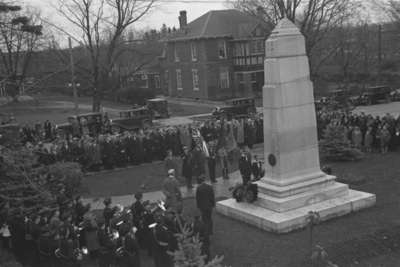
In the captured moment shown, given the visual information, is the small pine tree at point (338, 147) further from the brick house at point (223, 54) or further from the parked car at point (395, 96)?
the brick house at point (223, 54)

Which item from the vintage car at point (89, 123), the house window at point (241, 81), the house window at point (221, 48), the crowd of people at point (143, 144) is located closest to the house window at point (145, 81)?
the house window at point (221, 48)

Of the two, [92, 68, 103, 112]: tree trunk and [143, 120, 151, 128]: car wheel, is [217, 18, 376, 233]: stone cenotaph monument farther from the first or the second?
[92, 68, 103, 112]: tree trunk

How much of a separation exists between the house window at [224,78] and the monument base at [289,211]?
122 feet

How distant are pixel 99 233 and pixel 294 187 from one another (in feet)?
17.7

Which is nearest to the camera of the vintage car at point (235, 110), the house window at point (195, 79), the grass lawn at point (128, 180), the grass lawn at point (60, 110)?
the grass lawn at point (128, 180)

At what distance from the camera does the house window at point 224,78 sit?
50128mm

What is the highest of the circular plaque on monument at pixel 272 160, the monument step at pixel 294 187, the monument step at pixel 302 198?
the circular plaque on monument at pixel 272 160

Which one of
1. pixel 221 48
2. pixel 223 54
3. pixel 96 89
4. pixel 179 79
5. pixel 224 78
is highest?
pixel 221 48

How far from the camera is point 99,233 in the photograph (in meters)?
9.62

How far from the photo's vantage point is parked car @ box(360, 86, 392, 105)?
133ft

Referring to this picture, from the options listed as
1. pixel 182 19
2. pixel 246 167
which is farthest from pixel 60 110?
pixel 246 167

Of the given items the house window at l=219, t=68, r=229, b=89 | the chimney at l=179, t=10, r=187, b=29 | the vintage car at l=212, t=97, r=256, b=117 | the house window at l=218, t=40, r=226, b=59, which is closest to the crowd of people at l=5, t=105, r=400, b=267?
the vintage car at l=212, t=97, r=256, b=117

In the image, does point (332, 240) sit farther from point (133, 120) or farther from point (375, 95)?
point (375, 95)

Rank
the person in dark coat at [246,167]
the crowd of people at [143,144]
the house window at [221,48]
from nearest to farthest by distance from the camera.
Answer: the person in dark coat at [246,167] < the crowd of people at [143,144] < the house window at [221,48]
